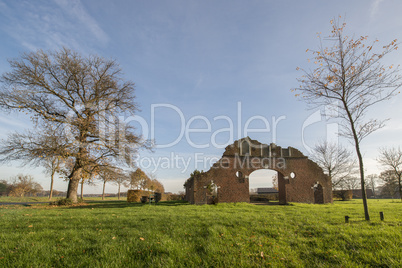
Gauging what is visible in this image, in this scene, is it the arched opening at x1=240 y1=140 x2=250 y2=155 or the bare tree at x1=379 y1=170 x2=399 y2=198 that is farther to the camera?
the bare tree at x1=379 y1=170 x2=399 y2=198

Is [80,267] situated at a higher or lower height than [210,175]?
lower

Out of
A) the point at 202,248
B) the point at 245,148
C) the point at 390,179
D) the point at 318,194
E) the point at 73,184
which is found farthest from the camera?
the point at 390,179

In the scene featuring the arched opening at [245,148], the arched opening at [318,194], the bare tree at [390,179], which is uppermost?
the arched opening at [245,148]

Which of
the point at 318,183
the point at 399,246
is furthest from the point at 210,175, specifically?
the point at 399,246

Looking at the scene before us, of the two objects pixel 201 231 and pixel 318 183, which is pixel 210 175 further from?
pixel 201 231

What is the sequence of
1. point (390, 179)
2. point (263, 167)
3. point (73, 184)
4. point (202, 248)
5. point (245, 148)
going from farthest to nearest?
point (390, 179) < point (245, 148) < point (263, 167) < point (73, 184) < point (202, 248)

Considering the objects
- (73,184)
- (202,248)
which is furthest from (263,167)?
(202,248)

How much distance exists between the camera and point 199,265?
405cm

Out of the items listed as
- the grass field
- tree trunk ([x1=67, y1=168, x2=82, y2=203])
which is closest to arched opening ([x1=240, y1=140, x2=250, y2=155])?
tree trunk ([x1=67, y1=168, x2=82, y2=203])

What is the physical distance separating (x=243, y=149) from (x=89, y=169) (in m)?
16.1

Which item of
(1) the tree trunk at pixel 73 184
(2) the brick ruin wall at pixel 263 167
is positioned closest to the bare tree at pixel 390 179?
(2) the brick ruin wall at pixel 263 167

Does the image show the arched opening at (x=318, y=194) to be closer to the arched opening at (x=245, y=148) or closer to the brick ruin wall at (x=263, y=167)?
the brick ruin wall at (x=263, y=167)

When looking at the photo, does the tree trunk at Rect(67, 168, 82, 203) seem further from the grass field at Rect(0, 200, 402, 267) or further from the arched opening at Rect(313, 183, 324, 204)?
the arched opening at Rect(313, 183, 324, 204)

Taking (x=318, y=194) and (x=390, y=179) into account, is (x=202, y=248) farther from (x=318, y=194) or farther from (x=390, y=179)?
(x=390, y=179)
